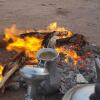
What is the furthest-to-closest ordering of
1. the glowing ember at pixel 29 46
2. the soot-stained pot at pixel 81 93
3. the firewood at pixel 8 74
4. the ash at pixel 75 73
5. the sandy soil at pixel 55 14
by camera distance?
the sandy soil at pixel 55 14 < the glowing ember at pixel 29 46 < the firewood at pixel 8 74 < the ash at pixel 75 73 < the soot-stained pot at pixel 81 93

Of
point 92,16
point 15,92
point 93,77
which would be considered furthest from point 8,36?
point 92,16

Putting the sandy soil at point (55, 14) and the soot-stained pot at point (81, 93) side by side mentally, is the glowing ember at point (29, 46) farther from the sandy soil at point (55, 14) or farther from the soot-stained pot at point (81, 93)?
the soot-stained pot at point (81, 93)

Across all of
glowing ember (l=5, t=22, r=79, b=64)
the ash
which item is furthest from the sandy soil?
the ash

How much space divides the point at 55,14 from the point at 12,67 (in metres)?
3.39

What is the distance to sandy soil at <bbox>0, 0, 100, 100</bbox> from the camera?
25.3 ft

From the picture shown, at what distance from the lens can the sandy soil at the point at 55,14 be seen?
772 centimetres

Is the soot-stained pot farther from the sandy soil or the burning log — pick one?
the sandy soil

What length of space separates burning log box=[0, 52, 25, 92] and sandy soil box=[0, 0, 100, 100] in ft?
5.77

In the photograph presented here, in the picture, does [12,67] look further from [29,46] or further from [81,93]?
[81,93]

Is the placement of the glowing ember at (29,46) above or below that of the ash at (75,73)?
above

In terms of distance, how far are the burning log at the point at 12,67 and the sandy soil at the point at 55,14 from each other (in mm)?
1757

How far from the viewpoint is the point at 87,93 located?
332 centimetres

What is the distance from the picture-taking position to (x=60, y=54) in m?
5.60

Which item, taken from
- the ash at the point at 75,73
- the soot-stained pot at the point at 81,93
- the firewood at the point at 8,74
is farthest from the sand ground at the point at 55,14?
the soot-stained pot at the point at 81,93
